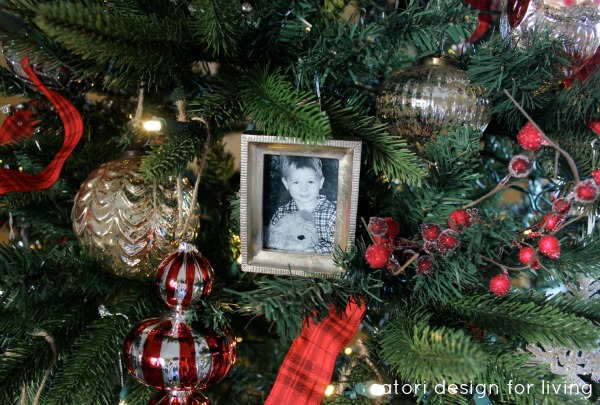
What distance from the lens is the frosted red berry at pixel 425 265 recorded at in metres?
0.45

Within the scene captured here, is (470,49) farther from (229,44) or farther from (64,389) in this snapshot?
(64,389)

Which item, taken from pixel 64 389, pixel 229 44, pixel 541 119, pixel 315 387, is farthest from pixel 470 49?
pixel 64 389

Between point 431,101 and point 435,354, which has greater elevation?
point 431,101

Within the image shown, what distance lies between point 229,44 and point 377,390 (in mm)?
320

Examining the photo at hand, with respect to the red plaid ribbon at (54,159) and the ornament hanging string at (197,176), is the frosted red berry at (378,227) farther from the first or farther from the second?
the red plaid ribbon at (54,159)

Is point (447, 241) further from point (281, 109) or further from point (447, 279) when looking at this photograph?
point (281, 109)

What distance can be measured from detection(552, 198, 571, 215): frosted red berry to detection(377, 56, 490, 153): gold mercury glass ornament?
10 centimetres

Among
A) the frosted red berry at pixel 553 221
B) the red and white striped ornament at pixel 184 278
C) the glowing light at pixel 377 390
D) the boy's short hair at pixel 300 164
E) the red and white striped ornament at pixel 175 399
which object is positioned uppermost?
the boy's short hair at pixel 300 164

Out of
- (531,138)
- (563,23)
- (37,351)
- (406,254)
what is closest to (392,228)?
(406,254)

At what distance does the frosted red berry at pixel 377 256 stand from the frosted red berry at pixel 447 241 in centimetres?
4

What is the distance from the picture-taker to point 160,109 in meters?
0.61

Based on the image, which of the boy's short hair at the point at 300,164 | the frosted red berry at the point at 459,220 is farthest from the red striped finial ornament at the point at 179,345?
the frosted red berry at the point at 459,220

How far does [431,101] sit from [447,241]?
0.14 metres

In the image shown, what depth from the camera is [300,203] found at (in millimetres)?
494
